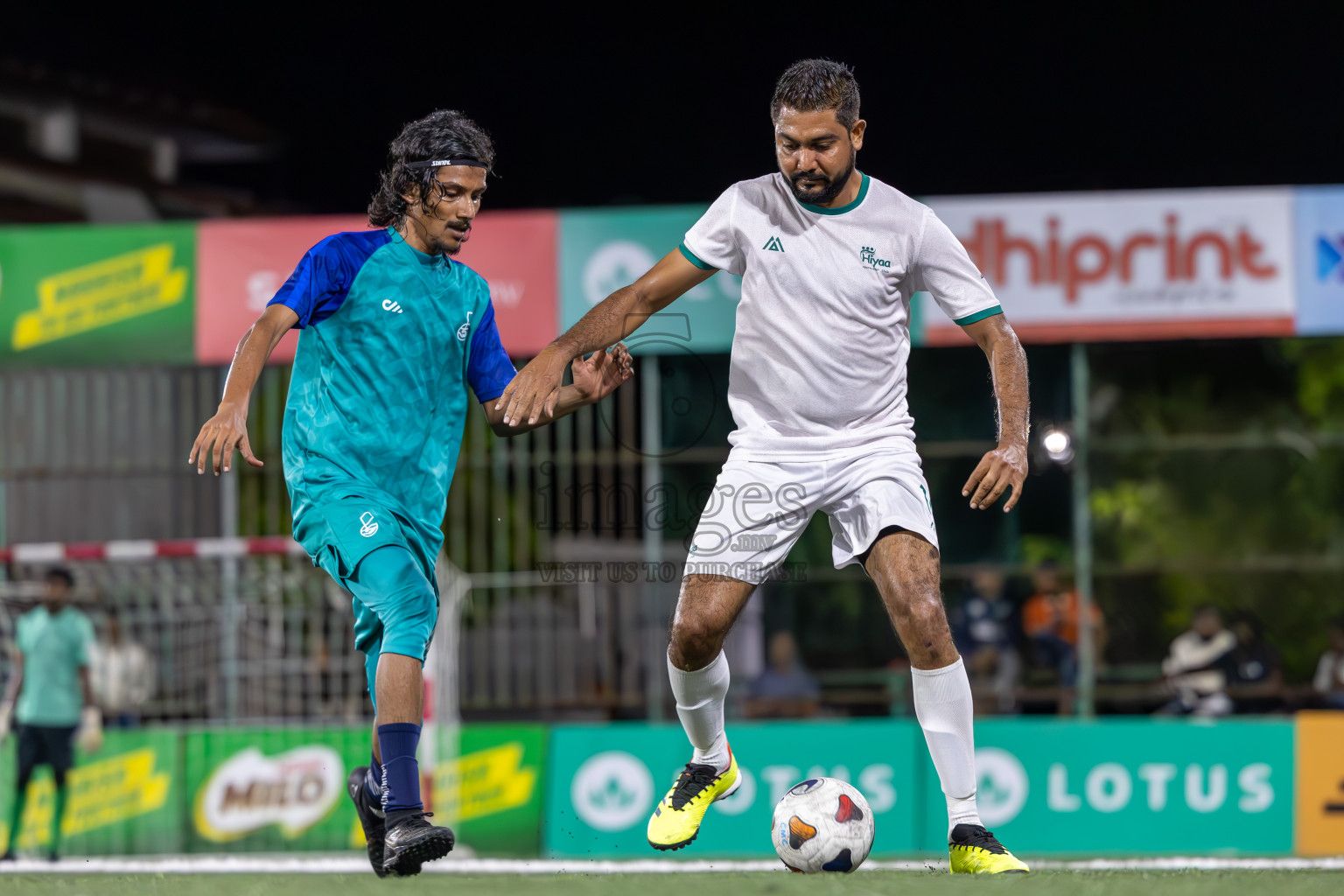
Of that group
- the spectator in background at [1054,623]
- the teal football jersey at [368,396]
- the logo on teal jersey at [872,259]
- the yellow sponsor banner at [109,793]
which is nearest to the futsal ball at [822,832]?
the teal football jersey at [368,396]

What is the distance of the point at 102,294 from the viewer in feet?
39.4

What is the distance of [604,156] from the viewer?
58.1 ft

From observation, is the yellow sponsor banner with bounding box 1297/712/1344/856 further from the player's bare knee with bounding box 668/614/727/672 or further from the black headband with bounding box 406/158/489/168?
the black headband with bounding box 406/158/489/168

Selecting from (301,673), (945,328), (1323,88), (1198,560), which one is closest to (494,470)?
(301,673)

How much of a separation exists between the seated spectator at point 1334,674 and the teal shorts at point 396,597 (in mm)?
9031

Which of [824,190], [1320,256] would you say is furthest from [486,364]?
[1320,256]

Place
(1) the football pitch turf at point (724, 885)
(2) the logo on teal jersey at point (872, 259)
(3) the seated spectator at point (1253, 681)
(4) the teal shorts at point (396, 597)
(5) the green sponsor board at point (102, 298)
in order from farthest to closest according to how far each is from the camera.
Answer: (3) the seated spectator at point (1253, 681)
(5) the green sponsor board at point (102, 298)
(2) the logo on teal jersey at point (872, 259)
(4) the teal shorts at point (396, 597)
(1) the football pitch turf at point (724, 885)

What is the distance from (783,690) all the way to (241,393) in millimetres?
8131

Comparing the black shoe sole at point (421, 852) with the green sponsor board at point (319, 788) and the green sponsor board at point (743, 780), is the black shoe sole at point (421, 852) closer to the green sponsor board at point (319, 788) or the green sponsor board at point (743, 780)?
the green sponsor board at point (743, 780)

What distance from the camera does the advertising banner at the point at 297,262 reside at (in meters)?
11.7

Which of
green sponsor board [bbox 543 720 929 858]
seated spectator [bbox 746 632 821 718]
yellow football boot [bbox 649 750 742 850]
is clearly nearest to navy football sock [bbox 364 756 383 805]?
yellow football boot [bbox 649 750 742 850]

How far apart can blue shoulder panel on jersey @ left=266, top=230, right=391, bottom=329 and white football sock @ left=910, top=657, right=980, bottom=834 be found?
2.12 metres

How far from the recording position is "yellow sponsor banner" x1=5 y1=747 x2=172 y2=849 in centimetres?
1128

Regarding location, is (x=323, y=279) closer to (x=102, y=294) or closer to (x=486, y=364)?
(x=486, y=364)
